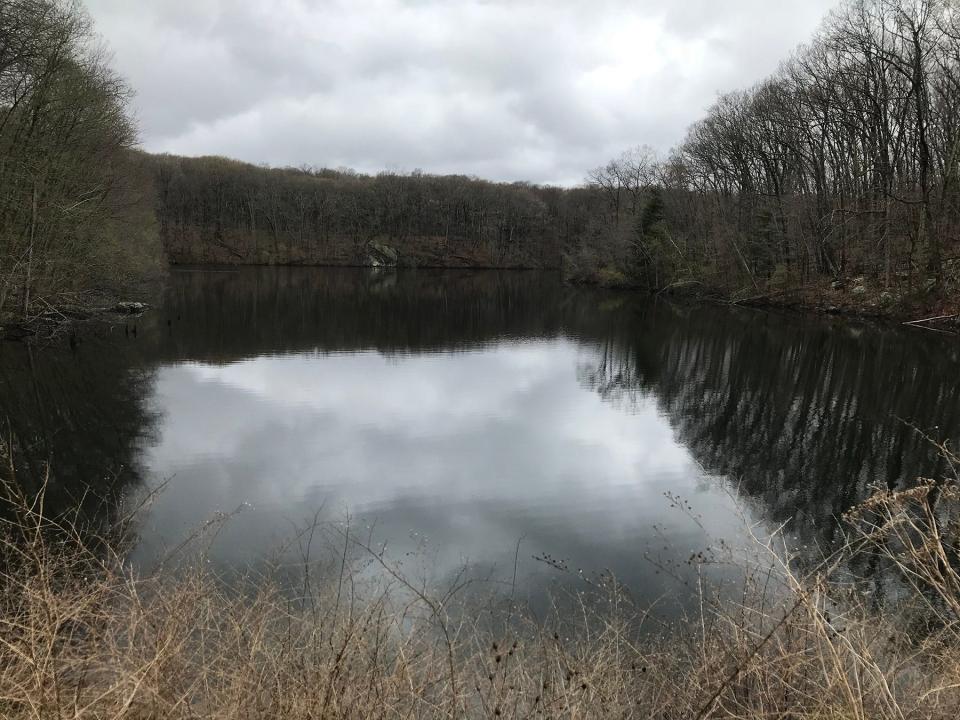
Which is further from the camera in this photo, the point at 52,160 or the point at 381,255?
the point at 381,255

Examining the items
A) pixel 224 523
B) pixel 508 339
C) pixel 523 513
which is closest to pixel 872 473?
pixel 523 513

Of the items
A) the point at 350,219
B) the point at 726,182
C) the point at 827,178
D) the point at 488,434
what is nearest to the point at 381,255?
the point at 350,219

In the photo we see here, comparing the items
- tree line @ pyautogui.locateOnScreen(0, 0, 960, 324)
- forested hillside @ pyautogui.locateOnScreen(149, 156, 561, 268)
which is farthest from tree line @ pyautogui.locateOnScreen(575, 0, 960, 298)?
forested hillside @ pyautogui.locateOnScreen(149, 156, 561, 268)

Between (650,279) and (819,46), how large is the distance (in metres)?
22.1

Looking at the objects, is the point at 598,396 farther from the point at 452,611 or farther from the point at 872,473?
the point at 452,611

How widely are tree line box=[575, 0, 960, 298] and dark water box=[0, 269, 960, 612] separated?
32.1 feet

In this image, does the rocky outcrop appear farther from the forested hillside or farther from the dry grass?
the dry grass

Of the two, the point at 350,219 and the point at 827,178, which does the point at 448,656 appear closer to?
the point at 827,178

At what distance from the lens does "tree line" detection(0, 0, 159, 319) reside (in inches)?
690

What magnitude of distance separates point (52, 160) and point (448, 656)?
71.3ft

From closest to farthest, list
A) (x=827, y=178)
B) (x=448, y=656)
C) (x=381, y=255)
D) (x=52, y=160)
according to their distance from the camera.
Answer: (x=448, y=656) < (x=52, y=160) < (x=827, y=178) < (x=381, y=255)

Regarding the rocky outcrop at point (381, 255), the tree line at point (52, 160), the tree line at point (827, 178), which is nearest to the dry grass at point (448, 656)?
the tree line at point (52, 160)

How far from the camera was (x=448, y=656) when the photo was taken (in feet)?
15.0

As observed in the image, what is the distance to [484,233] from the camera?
94.4m
